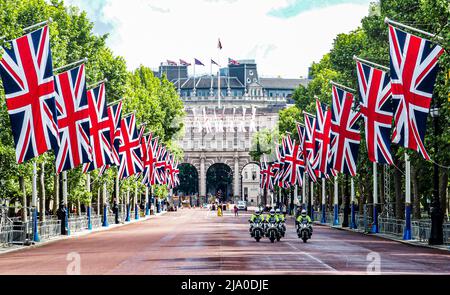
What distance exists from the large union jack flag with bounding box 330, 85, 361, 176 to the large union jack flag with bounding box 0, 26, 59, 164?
75.7 feet

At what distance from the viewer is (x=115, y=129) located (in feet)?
216

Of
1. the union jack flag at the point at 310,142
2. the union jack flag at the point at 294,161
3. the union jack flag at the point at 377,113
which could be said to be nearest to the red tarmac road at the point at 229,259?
the union jack flag at the point at 377,113

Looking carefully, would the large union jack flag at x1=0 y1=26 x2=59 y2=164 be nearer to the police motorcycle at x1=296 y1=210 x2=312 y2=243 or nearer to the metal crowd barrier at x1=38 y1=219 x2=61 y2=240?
the police motorcycle at x1=296 y1=210 x2=312 y2=243

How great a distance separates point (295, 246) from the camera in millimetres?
47375

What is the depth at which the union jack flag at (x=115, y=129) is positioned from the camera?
63625 millimetres

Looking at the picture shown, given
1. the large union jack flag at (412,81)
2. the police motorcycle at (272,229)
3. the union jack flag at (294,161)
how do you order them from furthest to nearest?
1. the union jack flag at (294,161)
2. the police motorcycle at (272,229)
3. the large union jack flag at (412,81)

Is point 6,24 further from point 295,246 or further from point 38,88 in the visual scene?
point 295,246

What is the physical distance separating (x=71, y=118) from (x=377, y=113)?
15.1 metres

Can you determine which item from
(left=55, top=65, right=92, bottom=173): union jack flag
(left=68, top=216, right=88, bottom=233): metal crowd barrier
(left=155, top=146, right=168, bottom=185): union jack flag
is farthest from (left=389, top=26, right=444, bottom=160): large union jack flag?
(left=155, top=146, right=168, bottom=185): union jack flag

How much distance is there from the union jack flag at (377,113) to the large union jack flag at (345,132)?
9.94 m

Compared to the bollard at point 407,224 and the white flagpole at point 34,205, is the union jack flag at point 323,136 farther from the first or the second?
the white flagpole at point 34,205

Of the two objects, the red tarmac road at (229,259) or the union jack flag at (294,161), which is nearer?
the red tarmac road at (229,259)

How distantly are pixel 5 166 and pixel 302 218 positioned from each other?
16.2 m
